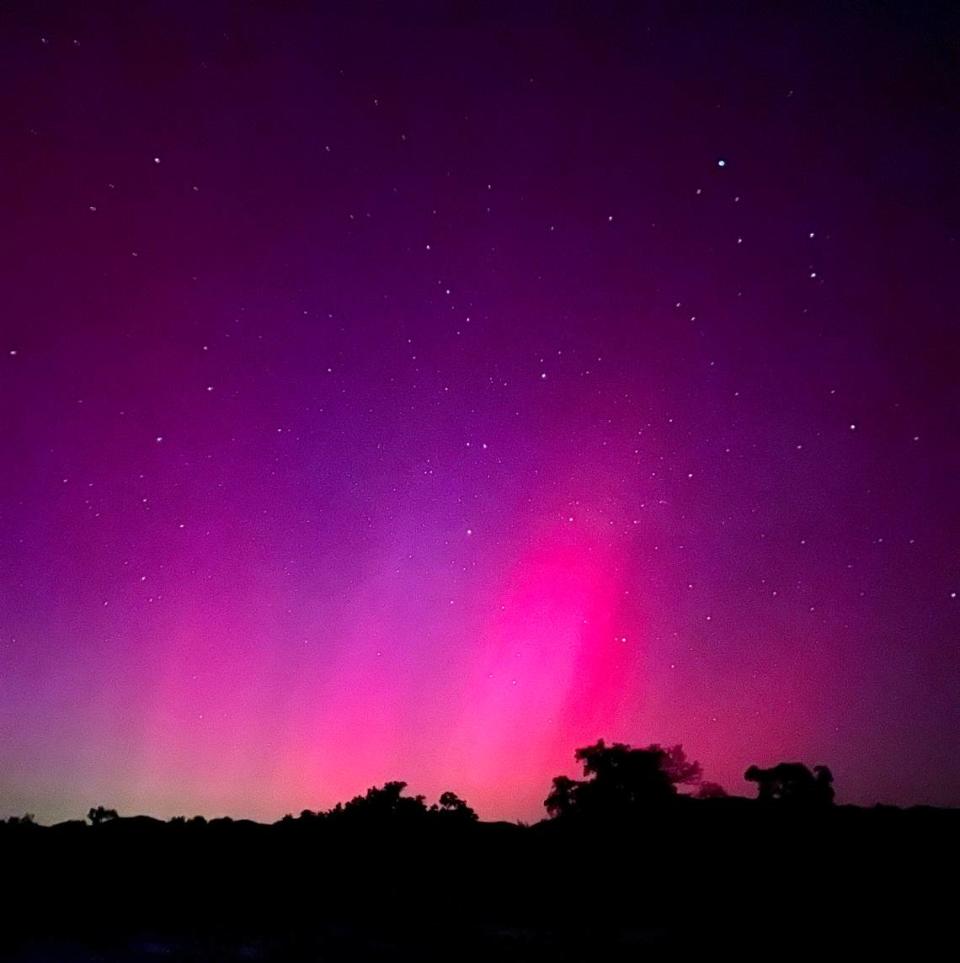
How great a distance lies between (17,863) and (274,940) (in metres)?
5.08

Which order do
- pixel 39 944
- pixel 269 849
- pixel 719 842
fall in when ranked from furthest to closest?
1. pixel 269 849
2. pixel 719 842
3. pixel 39 944

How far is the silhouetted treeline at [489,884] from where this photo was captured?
920 cm

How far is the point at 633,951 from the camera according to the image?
886 cm

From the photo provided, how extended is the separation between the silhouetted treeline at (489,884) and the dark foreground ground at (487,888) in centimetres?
3

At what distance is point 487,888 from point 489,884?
7 cm

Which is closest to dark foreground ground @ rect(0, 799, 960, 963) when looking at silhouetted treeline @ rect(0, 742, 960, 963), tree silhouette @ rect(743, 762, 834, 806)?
silhouetted treeline @ rect(0, 742, 960, 963)

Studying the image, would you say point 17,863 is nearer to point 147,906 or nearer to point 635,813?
point 147,906

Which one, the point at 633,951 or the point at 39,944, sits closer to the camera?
the point at 633,951

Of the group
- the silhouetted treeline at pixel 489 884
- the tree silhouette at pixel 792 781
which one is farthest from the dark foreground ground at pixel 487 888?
the tree silhouette at pixel 792 781

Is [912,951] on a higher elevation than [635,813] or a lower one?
lower

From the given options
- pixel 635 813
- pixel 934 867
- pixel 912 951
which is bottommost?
pixel 912 951

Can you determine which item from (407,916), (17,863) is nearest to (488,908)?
(407,916)

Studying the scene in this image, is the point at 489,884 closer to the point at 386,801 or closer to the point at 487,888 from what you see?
the point at 487,888

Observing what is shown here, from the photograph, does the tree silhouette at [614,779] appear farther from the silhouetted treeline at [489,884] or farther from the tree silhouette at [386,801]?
the silhouetted treeline at [489,884]
